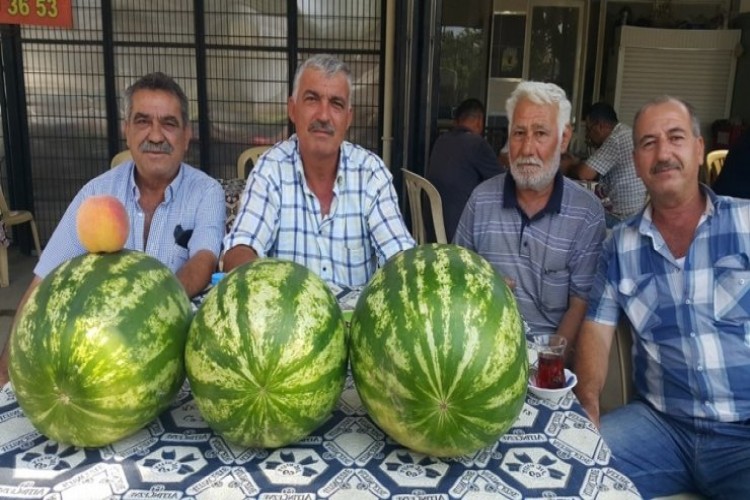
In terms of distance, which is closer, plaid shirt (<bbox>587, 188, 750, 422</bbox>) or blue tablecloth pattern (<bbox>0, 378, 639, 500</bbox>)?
blue tablecloth pattern (<bbox>0, 378, 639, 500</bbox>)

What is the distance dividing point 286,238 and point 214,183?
0.31 meters

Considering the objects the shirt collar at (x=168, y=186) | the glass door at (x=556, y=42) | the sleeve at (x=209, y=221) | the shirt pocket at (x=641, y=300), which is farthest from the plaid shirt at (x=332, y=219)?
the glass door at (x=556, y=42)

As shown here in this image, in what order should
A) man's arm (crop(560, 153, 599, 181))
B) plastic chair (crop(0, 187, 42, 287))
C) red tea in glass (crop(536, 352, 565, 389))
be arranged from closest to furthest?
red tea in glass (crop(536, 352, 565, 389)), man's arm (crop(560, 153, 599, 181)), plastic chair (crop(0, 187, 42, 287))

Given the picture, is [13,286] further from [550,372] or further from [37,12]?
[550,372]

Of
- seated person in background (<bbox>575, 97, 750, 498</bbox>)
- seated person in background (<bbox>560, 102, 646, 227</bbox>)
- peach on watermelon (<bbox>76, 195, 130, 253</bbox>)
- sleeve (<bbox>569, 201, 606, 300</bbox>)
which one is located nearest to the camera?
peach on watermelon (<bbox>76, 195, 130, 253</bbox>)

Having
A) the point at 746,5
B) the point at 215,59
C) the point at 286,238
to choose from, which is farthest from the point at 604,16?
the point at 286,238

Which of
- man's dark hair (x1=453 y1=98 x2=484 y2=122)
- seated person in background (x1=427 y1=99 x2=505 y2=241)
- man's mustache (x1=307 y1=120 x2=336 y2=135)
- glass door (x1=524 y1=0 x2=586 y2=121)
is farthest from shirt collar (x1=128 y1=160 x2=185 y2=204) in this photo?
glass door (x1=524 y1=0 x2=586 y2=121)

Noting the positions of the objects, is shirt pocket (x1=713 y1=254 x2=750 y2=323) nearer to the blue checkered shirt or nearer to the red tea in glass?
the red tea in glass

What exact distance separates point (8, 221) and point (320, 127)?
3806 mm

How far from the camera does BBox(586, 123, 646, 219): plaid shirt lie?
14.2ft

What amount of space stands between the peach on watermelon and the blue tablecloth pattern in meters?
0.33

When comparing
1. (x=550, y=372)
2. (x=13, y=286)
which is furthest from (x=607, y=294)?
(x=13, y=286)

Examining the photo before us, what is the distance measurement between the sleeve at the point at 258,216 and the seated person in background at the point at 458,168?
2.05 meters

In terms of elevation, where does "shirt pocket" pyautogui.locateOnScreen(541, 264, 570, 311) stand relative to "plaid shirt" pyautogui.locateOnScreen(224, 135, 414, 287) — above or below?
below
